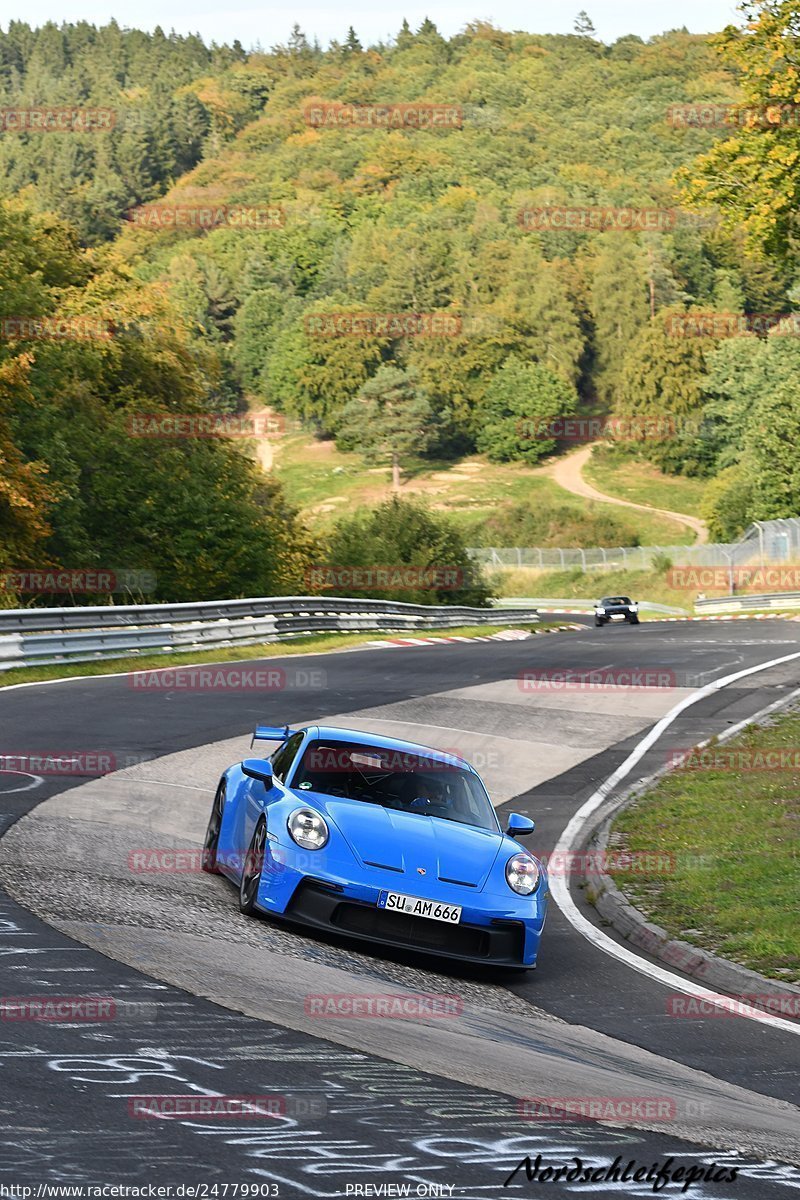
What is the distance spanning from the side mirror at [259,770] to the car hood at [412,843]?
46 centimetres

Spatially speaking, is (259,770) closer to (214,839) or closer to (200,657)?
(214,839)

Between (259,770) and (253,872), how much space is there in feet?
2.84

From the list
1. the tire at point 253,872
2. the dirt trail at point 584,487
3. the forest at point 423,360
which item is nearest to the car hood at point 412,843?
the tire at point 253,872

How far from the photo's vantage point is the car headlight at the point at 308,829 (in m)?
9.00

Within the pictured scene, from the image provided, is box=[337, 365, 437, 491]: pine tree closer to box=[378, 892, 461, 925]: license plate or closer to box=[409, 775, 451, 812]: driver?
box=[409, 775, 451, 812]: driver

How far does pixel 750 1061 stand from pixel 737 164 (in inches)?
1014

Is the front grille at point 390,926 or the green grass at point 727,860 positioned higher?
the front grille at point 390,926

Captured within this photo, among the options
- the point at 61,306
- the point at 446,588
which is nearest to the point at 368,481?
the point at 446,588

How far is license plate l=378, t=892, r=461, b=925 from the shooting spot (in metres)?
8.74

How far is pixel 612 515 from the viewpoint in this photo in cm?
12319

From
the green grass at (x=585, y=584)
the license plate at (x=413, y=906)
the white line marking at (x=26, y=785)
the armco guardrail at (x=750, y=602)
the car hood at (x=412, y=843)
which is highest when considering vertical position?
the car hood at (x=412, y=843)

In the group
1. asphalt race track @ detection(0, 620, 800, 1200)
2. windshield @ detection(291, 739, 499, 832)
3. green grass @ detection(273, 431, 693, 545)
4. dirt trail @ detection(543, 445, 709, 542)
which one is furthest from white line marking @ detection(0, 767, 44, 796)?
green grass @ detection(273, 431, 693, 545)

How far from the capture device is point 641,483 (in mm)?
135375

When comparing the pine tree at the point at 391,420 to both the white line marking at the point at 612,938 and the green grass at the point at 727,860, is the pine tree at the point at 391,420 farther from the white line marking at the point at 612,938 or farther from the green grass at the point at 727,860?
the green grass at the point at 727,860
